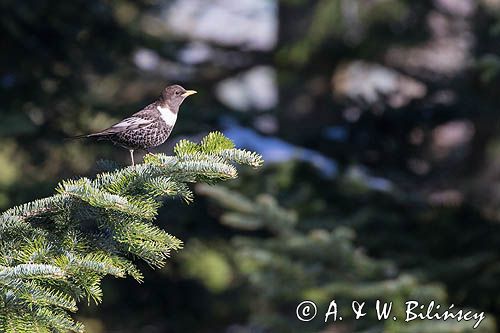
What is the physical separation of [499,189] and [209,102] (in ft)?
10.5

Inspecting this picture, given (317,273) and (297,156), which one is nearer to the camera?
(317,273)

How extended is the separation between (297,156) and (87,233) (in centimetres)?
459

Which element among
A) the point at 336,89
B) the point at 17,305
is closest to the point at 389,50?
the point at 336,89

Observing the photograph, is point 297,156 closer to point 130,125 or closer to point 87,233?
point 130,125

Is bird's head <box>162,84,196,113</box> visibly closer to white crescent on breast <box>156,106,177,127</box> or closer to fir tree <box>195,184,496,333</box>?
white crescent on breast <box>156,106,177,127</box>

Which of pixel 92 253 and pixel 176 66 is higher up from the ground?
pixel 176 66

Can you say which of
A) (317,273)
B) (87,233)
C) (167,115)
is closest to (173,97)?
(167,115)

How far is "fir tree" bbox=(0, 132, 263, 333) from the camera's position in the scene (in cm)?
Result: 238

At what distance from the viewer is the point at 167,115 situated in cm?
402

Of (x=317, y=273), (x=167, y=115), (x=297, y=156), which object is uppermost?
(x=297, y=156)

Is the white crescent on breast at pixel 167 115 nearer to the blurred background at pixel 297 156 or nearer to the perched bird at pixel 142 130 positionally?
the perched bird at pixel 142 130

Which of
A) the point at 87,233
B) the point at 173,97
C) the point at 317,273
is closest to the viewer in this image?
the point at 87,233

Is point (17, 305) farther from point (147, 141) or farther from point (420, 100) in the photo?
point (420, 100)

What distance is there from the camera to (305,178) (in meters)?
7.16
